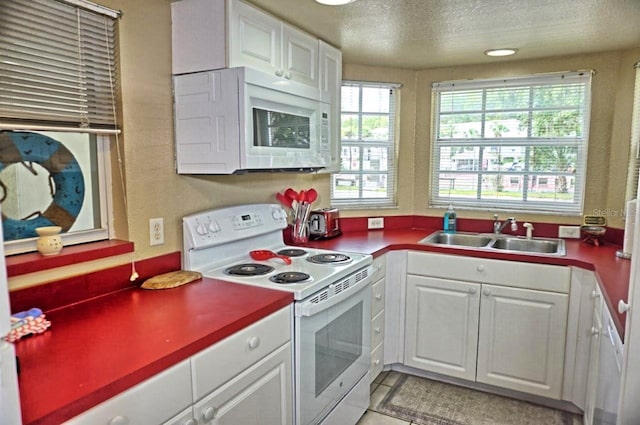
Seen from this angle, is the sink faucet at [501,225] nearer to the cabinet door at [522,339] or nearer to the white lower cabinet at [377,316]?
the cabinet door at [522,339]

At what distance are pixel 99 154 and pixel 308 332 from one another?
1116mm

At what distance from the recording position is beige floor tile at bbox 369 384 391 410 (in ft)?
8.58

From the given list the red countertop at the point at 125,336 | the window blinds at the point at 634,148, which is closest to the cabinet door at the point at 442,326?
the red countertop at the point at 125,336

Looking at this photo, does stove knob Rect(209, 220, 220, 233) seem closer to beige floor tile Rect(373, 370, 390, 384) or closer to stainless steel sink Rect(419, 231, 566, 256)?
stainless steel sink Rect(419, 231, 566, 256)

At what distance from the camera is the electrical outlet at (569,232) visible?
9.79 ft

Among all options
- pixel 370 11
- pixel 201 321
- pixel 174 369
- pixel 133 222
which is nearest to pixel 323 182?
pixel 370 11

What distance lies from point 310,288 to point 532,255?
1437mm

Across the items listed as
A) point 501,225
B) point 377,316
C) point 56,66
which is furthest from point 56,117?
point 501,225

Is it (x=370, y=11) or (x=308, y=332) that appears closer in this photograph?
(x=308, y=332)

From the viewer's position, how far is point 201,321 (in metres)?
1.44

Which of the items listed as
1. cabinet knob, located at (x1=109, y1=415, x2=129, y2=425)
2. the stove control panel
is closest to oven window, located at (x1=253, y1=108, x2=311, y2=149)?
the stove control panel

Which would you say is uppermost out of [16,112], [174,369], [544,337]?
[16,112]

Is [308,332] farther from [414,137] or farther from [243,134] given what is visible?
[414,137]

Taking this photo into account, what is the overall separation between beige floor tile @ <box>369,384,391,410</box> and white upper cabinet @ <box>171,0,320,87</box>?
Answer: 1.93 metres
